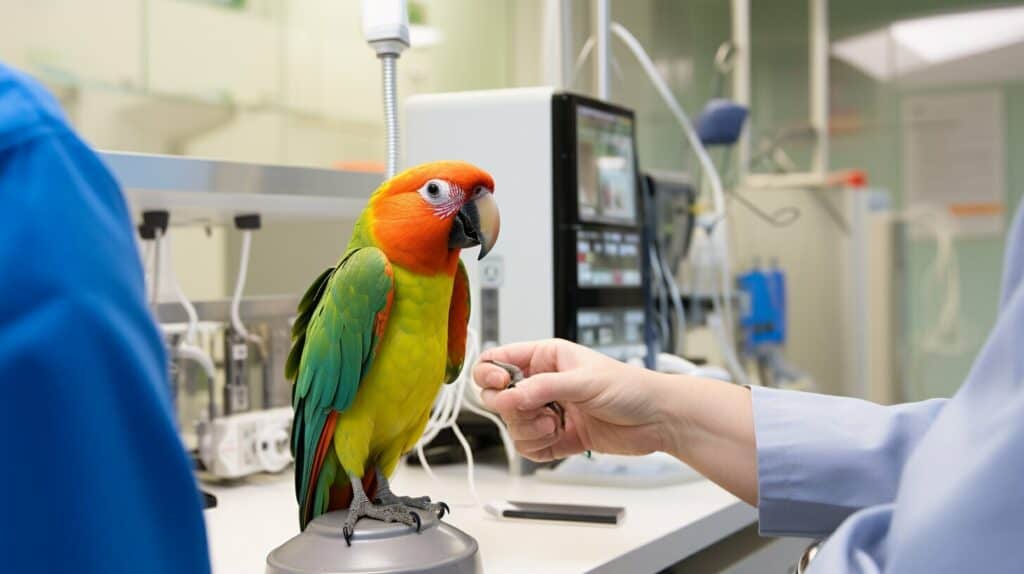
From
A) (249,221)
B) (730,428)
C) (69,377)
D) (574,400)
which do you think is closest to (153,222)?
(249,221)

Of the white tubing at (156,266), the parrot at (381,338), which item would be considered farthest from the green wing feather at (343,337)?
the white tubing at (156,266)

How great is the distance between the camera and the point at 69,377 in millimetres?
322

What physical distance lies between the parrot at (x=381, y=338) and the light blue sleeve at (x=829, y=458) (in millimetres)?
277

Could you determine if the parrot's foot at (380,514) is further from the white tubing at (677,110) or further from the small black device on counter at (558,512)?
the white tubing at (677,110)

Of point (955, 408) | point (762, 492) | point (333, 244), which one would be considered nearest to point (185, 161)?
point (333, 244)

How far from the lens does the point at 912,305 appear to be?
428cm

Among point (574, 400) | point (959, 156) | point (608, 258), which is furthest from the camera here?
point (959, 156)

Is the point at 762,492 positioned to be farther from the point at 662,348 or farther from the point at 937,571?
the point at 662,348

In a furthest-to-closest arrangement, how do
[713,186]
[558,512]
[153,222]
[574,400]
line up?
1. [713,186]
2. [153,222]
3. [558,512]
4. [574,400]

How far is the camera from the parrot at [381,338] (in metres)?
0.77

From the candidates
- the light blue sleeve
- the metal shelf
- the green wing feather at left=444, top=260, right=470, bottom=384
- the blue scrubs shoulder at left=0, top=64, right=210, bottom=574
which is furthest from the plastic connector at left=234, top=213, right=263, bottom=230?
the blue scrubs shoulder at left=0, top=64, right=210, bottom=574

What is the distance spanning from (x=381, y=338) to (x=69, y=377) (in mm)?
463

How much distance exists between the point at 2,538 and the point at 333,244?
1.30 metres

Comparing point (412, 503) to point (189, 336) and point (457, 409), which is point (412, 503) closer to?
point (457, 409)
